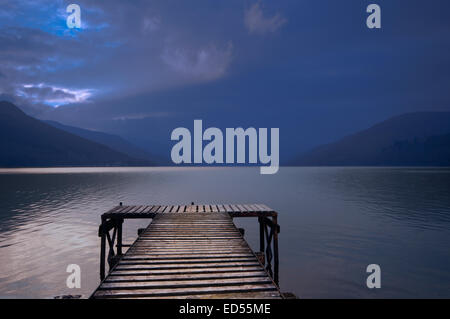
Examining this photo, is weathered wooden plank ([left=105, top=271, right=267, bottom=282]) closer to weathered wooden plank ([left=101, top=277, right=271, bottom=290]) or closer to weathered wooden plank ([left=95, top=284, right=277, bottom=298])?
weathered wooden plank ([left=101, top=277, right=271, bottom=290])

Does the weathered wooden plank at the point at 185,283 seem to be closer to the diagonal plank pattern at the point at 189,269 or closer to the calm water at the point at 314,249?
the diagonal plank pattern at the point at 189,269

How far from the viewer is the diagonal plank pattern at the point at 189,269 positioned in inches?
236

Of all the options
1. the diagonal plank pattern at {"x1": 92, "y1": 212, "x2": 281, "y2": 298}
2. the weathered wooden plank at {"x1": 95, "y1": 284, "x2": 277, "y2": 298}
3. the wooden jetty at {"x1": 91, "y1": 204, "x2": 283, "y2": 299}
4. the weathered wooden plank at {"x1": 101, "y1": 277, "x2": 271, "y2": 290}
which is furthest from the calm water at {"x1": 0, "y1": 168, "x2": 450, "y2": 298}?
the weathered wooden plank at {"x1": 95, "y1": 284, "x2": 277, "y2": 298}

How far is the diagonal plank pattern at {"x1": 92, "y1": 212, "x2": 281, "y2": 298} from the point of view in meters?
6.00

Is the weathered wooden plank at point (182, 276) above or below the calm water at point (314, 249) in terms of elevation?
A: above

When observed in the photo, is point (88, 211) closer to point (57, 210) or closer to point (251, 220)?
point (57, 210)

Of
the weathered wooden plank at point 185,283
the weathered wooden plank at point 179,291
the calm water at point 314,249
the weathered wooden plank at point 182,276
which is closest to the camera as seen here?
the weathered wooden plank at point 179,291

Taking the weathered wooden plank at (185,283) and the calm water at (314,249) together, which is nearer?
the weathered wooden plank at (185,283)

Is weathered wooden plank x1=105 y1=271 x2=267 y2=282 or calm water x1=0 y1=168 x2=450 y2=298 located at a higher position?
weathered wooden plank x1=105 y1=271 x2=267 y2=282

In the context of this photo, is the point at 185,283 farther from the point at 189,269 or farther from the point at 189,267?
the point at 189,267

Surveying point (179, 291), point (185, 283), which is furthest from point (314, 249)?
point (179, 291)

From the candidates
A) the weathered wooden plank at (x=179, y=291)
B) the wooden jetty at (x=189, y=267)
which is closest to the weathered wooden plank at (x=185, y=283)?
the wooden jetty at (x=189, y=267)

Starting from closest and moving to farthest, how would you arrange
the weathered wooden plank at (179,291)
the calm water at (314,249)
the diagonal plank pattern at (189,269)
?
1. the weathered wooden plank at (179,291)
2. the diagonal plank pattern at (189,269)
3. the calm water at (314,249)
